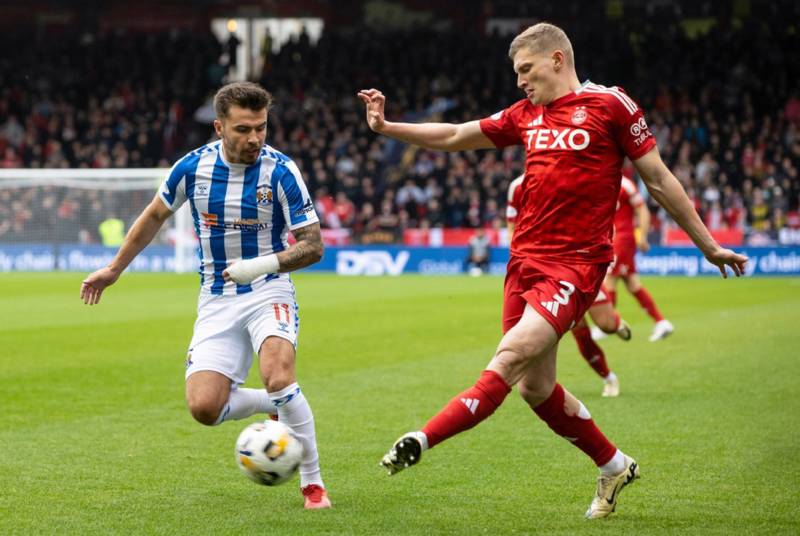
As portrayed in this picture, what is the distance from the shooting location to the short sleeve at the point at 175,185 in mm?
6363

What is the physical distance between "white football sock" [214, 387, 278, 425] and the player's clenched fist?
1501mm

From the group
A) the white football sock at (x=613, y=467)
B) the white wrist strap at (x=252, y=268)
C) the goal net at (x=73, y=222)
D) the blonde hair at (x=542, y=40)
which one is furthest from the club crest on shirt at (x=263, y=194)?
the goal net at (x=73, y=222)

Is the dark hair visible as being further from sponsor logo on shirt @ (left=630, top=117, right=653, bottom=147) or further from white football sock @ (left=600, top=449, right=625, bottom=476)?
white football sock @ (left=600, top=449, right=625, bottom=476)

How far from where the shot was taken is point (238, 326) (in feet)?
20.6

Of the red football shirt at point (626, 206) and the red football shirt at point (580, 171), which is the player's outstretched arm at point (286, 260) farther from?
the red football shirt at point (626, 206)

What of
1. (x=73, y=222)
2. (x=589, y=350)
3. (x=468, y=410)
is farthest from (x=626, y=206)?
(x=73, y=222)

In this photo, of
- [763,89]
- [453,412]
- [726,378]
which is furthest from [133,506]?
[763,89]

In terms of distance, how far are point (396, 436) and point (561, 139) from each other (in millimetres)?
3167

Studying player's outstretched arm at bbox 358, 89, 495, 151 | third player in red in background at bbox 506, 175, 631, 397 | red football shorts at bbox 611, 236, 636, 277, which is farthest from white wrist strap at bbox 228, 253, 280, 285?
red football shorts at bbox 611, 236, 636, 277

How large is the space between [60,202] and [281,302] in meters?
25.9

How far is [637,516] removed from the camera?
5914 millimetres

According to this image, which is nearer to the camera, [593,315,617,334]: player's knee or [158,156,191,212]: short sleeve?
[158,156,191,212]: short sleeve

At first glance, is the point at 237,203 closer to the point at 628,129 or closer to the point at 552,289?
the point at 552,289

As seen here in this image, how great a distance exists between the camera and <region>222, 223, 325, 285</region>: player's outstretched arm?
5945 millimetres
